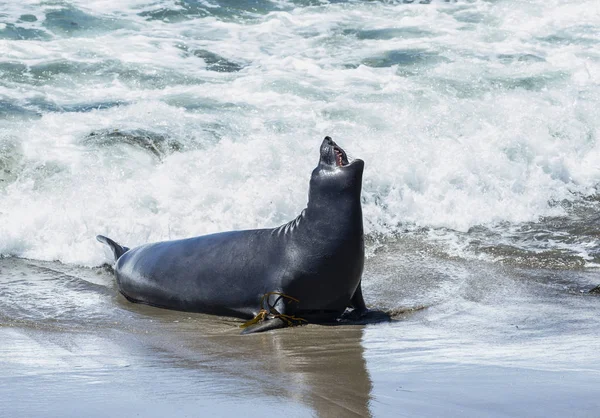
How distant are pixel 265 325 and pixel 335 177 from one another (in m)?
1.06

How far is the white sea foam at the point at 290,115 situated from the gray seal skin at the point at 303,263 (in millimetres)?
2158

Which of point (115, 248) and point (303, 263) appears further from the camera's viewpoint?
point (115, 248)

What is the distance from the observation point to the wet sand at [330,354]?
3635 millimetres

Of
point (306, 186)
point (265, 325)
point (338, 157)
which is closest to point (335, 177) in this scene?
point (338, 157)

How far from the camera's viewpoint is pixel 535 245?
27.1 feet

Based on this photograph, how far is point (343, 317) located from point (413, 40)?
33.6 ft

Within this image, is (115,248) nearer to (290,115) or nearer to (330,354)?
(330,354)

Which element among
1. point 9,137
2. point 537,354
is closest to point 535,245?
point 537,354

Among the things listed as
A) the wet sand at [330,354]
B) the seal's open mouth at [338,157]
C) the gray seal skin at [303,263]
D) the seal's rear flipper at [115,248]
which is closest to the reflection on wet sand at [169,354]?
the wet sand at [330,354]

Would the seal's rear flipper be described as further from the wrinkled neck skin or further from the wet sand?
the wrinkled neck skin

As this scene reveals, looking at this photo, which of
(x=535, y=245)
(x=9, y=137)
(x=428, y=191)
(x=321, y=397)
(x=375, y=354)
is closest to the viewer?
(x=321, y=397)

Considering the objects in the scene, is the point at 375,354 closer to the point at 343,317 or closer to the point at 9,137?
the point at 343,317

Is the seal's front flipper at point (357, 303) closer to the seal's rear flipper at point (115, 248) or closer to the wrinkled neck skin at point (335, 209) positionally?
the wrinkled neck skin at point (335, 209)

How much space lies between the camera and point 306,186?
9508 mm
